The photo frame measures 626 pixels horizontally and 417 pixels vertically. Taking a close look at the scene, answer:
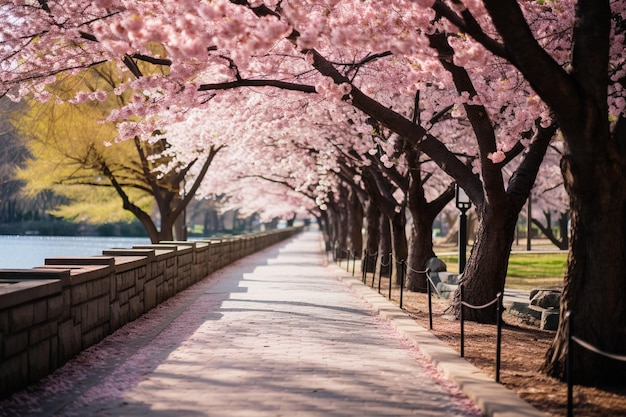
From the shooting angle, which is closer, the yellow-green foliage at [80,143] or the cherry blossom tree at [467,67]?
the cherry blossom tree at [467,67]

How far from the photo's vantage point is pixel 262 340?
38.1 feet

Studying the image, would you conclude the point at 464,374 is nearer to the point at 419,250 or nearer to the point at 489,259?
the point at 489,259

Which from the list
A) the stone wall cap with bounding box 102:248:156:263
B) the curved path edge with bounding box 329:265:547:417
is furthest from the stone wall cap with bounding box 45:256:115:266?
the curved path edge with bounding box 329:265:547:417

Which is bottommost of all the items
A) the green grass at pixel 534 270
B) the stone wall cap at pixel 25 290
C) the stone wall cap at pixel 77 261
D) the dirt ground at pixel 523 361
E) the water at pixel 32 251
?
the dirt ground at pixel 523 361

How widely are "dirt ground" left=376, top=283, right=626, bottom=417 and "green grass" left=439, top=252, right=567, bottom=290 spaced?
7111 mm

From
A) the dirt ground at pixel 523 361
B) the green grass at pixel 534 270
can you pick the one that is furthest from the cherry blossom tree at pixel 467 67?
the green grass at pixel 534 270

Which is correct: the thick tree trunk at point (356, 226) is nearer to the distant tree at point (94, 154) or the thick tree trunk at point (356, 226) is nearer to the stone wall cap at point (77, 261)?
the distant tree at point (94, 154)

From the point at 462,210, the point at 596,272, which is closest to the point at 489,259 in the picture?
the point at 462,210

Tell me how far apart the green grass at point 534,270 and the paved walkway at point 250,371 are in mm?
9021

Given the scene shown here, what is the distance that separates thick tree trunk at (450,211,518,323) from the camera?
14.0m

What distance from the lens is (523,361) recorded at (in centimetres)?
1034

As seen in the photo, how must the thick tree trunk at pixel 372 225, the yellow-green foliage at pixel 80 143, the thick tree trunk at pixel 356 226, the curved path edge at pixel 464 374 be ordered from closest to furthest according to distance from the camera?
1. the curved path edge at pixel 464 374
2. the yellow-green foliage at pixel 80 143
3. the thick tree trunk at pixel 372 225
4. the thick tree trunk at pixel 356 226

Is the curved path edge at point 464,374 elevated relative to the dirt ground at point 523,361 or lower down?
elevated

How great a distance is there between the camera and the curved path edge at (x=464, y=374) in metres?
7.19
